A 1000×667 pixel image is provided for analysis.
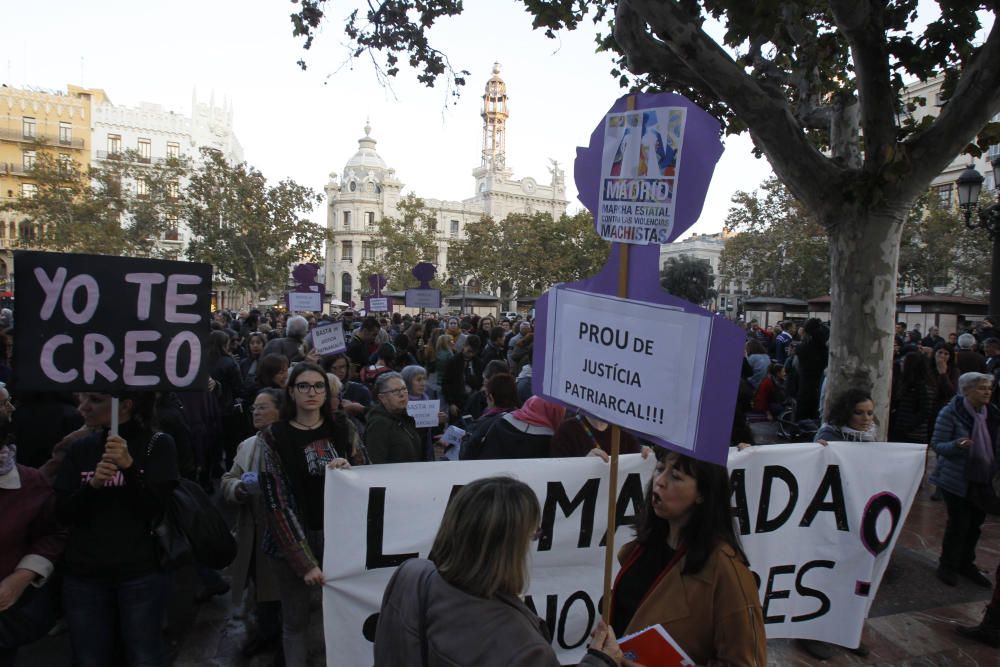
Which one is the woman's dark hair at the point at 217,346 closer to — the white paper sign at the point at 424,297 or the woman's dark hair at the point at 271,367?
the woman's dark hair at the point at 271,367

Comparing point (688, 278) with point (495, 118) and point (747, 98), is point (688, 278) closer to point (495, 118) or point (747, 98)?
point (747, 98)

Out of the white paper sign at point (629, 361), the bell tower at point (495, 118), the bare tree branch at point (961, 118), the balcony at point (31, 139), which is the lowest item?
the white paper sign at point (629, 361)

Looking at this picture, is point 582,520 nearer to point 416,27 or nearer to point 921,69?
point 921,69

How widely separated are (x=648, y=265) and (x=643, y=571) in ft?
3.51

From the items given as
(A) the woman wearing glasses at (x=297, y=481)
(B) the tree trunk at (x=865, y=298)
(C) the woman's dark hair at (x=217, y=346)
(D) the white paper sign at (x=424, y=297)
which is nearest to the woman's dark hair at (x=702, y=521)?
(A) the woman wearing glasses at (x=297, y=481)

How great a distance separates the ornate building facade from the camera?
76.2 m

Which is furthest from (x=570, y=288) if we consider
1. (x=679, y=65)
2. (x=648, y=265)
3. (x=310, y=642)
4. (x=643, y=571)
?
(x=679, y=65)

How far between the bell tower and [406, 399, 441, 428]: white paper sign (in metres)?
94.3

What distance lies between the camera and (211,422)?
6262mm

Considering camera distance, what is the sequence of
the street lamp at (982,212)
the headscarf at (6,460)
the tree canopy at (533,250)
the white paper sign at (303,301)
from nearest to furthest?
the headscarf at (6,460), the street lamp at (982,212), the white paper sign at (303,301), the tree canopy at (533,250)

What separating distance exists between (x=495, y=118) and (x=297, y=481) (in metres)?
99.2

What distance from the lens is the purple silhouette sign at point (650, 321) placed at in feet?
6.66

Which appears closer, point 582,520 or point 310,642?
point 582,520

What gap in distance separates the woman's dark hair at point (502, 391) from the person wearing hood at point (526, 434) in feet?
2.31
